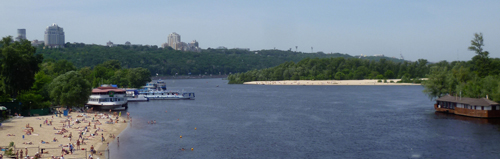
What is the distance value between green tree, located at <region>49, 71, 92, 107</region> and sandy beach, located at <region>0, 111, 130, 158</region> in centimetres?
946

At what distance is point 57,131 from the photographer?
59688mm

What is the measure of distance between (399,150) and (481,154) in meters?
8.77

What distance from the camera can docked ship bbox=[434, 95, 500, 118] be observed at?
73.4 m

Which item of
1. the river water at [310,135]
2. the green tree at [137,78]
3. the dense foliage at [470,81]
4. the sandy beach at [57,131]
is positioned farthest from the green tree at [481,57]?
the green tree at [137,78]

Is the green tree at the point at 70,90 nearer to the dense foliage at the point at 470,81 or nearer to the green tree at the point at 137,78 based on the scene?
the dense foliage at the point at 470,81

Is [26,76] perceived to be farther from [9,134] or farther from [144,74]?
[144,74]

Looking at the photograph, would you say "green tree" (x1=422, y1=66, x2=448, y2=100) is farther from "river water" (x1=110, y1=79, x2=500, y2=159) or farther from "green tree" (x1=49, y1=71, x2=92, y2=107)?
"green tree" (x1=49, y1=71, x2=92, y2=107)

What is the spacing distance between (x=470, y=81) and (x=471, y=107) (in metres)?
10.7

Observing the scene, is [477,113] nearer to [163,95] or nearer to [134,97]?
[163,95]

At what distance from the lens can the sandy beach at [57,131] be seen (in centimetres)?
4875

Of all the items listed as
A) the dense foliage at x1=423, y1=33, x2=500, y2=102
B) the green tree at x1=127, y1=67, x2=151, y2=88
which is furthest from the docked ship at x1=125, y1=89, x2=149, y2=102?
the dense foliage at x1=423, y1=33, x2=500, y2=102

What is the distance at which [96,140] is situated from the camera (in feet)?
185

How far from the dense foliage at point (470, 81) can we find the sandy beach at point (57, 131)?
61.6 m

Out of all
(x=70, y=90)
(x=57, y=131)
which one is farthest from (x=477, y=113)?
(x=70, y=90)
